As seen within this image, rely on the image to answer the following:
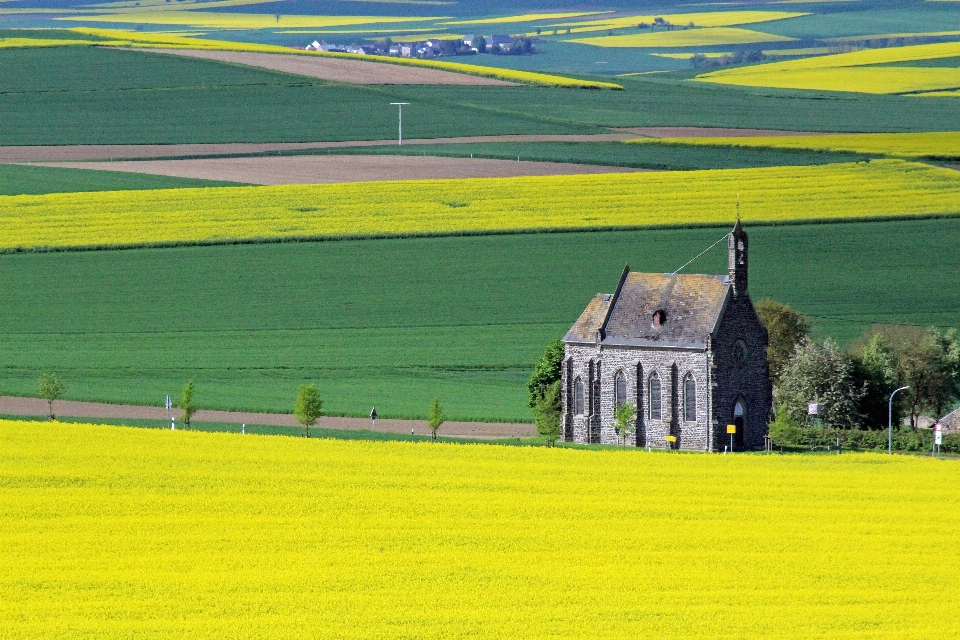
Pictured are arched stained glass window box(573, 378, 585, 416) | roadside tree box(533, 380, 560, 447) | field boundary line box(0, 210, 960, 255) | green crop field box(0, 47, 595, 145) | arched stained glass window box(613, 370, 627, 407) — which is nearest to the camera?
roadside tree box(533, 380, 560, 447)

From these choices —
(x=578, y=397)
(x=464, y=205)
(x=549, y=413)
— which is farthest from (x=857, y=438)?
(x=464, y=205)

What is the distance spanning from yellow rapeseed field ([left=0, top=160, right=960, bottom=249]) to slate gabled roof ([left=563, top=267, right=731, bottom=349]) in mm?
26735

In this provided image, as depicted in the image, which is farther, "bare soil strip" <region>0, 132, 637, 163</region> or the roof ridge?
"bare soil strip" <region>0, 132, 637, 163</region>

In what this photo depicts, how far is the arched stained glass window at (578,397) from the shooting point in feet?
319

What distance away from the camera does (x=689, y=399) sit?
9475cm

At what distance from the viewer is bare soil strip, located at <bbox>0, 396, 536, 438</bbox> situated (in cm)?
8950

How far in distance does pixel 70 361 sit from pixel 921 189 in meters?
63.0

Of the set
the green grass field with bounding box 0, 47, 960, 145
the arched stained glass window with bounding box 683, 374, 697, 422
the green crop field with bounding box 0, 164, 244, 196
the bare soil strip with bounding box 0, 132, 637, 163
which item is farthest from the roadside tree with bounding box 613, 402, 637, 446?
the green grass field with bounding box 0, 47, 960, 145

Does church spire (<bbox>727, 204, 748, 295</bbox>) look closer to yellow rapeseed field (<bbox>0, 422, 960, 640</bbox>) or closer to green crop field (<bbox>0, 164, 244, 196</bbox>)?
yellow rapeseed field (<bbox>0, 422, 960, 640</bbox>)

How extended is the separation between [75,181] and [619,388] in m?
56.4

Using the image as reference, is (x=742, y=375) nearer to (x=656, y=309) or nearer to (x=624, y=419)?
(x=656, y=309)

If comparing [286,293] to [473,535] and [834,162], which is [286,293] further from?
[473,535]

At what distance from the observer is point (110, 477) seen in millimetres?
60500

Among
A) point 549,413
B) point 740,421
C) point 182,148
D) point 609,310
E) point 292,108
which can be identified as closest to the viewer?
point 549,413
